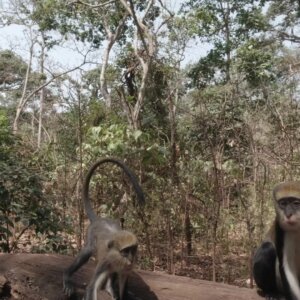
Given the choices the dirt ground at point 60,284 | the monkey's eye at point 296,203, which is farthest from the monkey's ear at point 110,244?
the monkey's eye at point 296,203

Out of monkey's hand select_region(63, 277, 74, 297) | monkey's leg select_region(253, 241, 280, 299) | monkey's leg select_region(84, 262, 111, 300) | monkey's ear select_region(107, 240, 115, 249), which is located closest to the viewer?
monkey's leg select_region(253, 241, 280, 299)

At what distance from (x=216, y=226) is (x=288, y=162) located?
3.81 ft

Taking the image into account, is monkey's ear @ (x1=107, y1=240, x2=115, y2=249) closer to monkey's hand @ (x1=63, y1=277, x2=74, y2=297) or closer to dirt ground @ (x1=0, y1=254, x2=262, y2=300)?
dirt ground @ (x1=0, y1=254, x2=262, y2=300)

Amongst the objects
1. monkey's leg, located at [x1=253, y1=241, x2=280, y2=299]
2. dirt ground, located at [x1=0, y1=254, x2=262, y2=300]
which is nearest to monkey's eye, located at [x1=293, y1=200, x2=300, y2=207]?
monkey's leg, located at [x1=253, y1=241, x2=280, y2=299]

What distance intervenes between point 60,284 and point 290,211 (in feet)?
7.57

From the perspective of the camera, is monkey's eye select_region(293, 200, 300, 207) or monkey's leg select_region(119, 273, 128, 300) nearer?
monkey's eye select_region(293, 200, 300, 207)

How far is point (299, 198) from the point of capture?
3.11 m

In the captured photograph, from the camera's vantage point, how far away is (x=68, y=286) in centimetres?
428

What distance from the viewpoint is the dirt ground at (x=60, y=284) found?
405 centimetres

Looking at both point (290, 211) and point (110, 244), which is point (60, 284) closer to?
point (110, 244)

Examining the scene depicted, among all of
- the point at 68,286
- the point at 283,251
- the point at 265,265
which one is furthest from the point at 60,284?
the point at 283,251

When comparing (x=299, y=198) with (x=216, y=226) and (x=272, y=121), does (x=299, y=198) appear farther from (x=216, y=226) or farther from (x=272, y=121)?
(x=272, y=121)

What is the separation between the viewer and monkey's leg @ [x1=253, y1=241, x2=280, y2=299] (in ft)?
11.3

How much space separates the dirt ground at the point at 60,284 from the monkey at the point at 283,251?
1.51 feet
